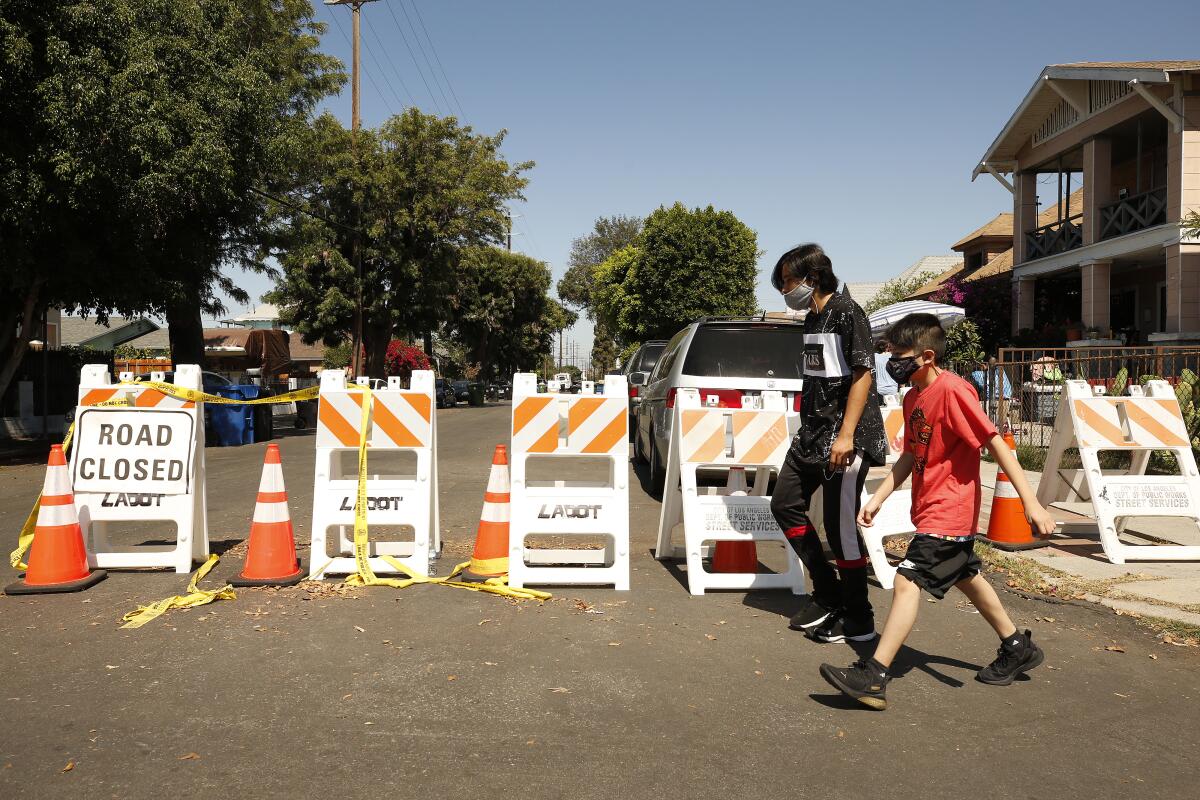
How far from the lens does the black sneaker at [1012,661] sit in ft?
14.4

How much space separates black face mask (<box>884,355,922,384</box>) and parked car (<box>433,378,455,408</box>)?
126 ft

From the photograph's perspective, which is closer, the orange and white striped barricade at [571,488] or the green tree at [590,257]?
the orange and white striped barricade at [571,488]

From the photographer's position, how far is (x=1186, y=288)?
18.7 meters

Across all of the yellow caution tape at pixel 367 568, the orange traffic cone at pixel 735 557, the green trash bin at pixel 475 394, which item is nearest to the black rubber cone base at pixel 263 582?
the yellow caution tape at pixel 367 568

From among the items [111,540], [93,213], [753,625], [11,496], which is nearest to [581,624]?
[753,625]

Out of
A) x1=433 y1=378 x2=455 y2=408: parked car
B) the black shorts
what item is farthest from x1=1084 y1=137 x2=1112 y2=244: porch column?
x1=433 y1=378 x2=455 y2=408: parked car

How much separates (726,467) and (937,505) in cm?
240

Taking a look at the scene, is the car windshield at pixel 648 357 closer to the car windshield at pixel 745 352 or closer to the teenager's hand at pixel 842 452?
the car windshield at pixel 745 352

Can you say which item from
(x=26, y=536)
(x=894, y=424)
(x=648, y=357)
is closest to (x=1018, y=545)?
(x=894, y=424)

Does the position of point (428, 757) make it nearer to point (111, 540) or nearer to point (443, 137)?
point (111, 540)

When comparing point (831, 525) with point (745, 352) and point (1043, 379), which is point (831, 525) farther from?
point (1043, 379)

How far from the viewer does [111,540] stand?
7809 mm

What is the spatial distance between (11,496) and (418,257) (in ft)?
86.5

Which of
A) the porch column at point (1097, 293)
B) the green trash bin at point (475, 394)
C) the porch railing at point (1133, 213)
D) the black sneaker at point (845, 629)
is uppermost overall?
the porch railing at point (1133, 213)
